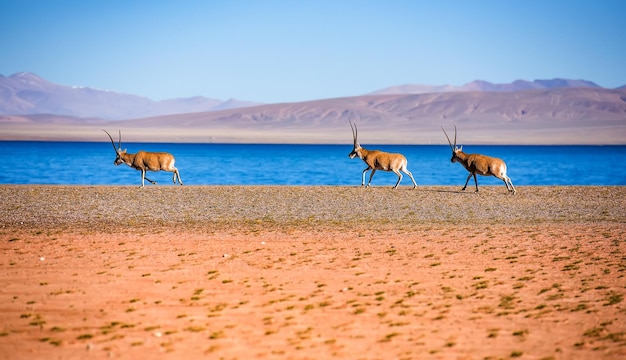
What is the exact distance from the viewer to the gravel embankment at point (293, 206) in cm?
1606

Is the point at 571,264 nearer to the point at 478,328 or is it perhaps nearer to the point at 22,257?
the point at 478,328

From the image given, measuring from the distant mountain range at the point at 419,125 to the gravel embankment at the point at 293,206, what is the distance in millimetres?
105481

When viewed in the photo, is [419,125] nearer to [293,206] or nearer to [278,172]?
[278,172]

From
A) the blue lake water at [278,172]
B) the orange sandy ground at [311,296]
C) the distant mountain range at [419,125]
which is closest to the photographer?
the orange sandy ground at [311,296]

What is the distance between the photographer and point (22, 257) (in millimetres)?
11336

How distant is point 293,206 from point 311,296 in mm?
9536

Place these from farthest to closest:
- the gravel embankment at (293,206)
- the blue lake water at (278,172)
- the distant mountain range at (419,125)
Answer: the distant mountain range at (419,125), the blue lake water at (278,172), the gravel embankment at (293,206)

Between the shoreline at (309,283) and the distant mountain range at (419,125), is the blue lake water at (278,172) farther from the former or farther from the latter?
the distant mountain range at (419,125)

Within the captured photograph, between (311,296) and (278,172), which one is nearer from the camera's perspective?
(311,296)

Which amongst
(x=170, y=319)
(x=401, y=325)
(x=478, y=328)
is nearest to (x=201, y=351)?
(x=170, y=319)

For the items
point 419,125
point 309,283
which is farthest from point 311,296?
point 419,125

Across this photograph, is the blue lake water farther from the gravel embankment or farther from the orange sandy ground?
the orange sandy ground

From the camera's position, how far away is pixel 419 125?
171 m

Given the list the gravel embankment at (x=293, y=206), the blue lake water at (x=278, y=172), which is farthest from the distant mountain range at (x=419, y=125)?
the gravel embankment at (x=293, y=206)
